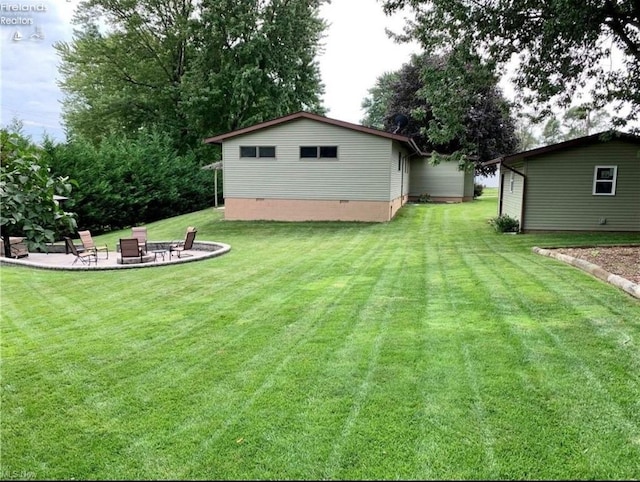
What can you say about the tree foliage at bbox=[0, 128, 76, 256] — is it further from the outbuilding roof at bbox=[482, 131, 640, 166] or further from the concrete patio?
the outbuilding roof at bbox=[482, 131, 640, 166]

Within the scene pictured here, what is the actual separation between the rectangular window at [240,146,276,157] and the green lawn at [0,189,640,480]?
37.5ft

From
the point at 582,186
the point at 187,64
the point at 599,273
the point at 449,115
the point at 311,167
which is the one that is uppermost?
the point at 187,64

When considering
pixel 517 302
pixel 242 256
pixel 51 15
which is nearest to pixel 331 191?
pixel 242 256

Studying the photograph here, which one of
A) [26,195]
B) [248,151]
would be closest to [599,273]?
[26,195]

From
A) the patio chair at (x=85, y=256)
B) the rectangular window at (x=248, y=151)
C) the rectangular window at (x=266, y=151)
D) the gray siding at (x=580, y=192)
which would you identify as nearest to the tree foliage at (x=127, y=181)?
the patio chair at (x=85, y=256)

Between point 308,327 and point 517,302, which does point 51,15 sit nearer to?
point 308,327

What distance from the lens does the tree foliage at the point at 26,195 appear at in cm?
1139

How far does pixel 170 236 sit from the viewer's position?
17250 millimetres

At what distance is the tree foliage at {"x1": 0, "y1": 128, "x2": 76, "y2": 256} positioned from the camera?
11.4m

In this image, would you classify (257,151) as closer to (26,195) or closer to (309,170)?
(309,170)

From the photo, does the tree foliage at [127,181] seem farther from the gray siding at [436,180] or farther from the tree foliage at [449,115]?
the gray siding at [436,180]

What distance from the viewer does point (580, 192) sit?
14461 mm

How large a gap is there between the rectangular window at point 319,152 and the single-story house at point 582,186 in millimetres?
6522

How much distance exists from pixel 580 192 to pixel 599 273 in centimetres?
770
